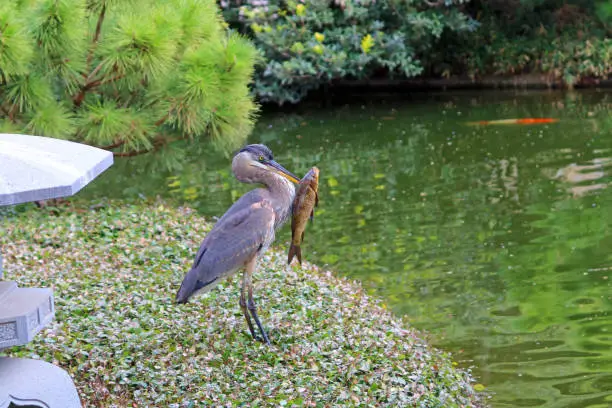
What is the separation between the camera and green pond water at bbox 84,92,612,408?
6.77 metres

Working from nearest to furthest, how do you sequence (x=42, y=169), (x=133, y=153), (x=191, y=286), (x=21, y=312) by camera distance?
(x=42, y=169) < (x=21, y=312) < (x=191, y=286) < (x=133, y=153)

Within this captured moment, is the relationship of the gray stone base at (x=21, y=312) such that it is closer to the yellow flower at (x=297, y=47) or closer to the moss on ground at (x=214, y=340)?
the moss on ground at (x=214, y=340)

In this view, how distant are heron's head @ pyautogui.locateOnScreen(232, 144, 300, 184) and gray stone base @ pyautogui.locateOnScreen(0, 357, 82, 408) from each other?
1.86m

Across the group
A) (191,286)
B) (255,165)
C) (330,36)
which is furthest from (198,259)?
(330,36)

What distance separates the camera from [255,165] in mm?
5730

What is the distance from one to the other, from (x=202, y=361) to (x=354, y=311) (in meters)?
1.69

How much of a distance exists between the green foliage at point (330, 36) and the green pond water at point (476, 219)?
3.21 ft

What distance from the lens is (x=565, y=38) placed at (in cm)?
2047

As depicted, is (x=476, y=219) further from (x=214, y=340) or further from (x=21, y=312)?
(x=21, y=312)

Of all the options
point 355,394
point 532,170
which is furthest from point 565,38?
point 355,394

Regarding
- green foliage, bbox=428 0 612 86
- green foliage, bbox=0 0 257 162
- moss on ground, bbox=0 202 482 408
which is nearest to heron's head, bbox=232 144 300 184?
moss on ground, bbox=0 202 482 408

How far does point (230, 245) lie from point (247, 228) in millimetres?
151

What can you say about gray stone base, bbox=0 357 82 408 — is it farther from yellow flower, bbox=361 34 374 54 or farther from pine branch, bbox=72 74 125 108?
yellow flower, bbox=361 34 374 54

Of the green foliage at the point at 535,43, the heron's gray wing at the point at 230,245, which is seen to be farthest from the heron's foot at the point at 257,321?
the green foliage at the point at 535,43
